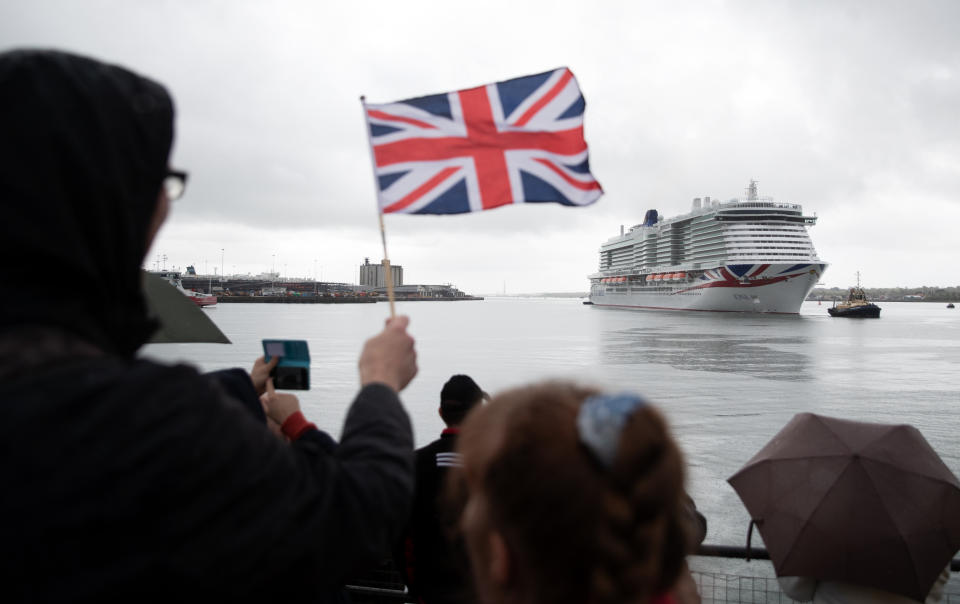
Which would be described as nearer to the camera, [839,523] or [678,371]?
[839,523]

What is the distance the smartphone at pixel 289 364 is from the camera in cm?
190

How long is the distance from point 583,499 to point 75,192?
0.85 m

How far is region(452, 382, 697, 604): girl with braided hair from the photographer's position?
35.6 inches

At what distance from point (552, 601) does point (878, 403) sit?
1331 cm

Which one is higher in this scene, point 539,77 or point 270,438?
point 539,77

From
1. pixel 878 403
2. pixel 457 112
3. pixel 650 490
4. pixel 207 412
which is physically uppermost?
pixel 457 112

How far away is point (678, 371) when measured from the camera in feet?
52.4

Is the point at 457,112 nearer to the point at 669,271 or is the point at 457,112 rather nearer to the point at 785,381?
the point at 785,381

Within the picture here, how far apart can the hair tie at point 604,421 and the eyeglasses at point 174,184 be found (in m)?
0.80

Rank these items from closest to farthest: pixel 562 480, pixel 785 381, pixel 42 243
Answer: pixel 42 243 → pixel 562 480 → pixel 785 381

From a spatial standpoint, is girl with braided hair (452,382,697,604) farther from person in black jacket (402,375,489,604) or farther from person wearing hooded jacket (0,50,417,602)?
person in black jacket (402,375,489,604)

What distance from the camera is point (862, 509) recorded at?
2807 millimetres

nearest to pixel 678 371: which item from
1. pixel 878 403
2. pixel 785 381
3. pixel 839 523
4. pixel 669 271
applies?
pixel 785 381

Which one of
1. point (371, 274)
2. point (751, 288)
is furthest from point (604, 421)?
point (371, 274)
